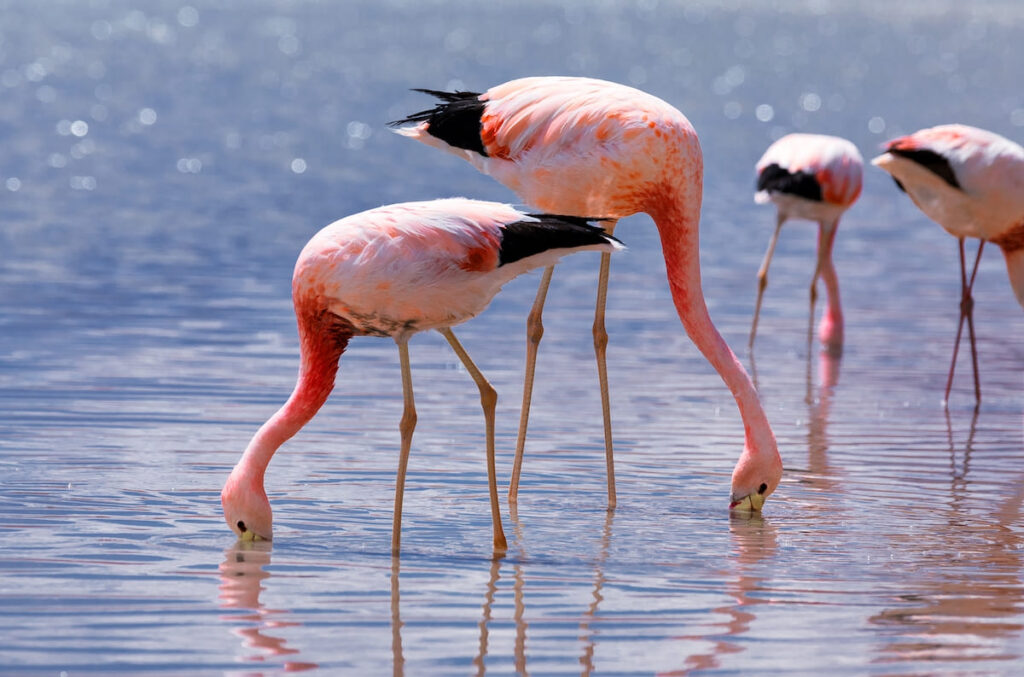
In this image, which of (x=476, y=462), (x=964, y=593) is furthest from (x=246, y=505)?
(x=964, y=593)

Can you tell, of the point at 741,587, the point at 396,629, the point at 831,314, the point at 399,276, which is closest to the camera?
the point at 396,629

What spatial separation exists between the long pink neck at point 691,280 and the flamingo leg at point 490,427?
2.98 feet

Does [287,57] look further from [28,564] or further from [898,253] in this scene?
[28,564]

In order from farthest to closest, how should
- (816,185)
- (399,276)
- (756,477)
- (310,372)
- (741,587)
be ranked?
1. (816,185)
2. (756,477)
3. (310,372)
4. (399,276)
5. (741,587)

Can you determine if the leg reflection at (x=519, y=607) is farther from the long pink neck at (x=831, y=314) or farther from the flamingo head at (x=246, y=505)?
the long pink neck at (x=831, y=314)

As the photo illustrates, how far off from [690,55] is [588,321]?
5095 cm

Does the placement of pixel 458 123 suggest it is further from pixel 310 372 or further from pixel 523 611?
pixel 523 611

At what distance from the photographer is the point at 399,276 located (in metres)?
5.89

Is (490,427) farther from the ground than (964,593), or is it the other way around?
(490,427)

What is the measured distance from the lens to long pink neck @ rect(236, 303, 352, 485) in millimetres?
6102

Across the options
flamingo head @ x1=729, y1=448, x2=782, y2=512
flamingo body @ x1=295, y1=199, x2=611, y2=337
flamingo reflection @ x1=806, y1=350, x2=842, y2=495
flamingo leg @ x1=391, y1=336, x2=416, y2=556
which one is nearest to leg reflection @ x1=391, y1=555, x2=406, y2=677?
flamingo leg @ x1=391, y1=336, x2=416, y2=556

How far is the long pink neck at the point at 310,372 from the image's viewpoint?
6.10m

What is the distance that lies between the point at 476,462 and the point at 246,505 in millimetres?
1608

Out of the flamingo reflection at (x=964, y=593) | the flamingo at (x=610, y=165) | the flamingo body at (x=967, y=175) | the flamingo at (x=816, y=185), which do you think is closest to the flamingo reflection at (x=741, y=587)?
the flamingo at (x=610, y=165)
